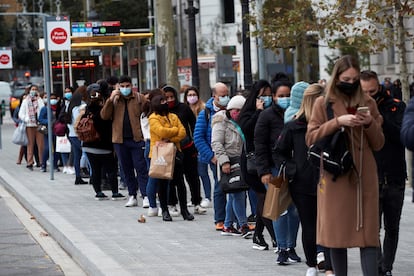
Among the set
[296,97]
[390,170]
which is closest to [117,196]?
[296,97]

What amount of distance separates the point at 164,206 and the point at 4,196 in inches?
245

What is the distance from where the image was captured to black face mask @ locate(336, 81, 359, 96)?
25.3 ft

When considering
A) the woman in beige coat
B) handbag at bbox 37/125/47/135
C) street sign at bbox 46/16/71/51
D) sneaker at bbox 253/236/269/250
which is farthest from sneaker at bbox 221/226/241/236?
handbag at bbox 37/125/47/135

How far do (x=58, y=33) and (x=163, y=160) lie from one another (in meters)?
8.12

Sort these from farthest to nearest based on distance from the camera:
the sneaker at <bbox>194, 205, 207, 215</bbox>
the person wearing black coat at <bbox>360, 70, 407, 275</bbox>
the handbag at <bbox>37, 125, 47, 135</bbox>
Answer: the handbag at <bbox>37, 125, 47, 135</bbox>, the sneaker at <bbox>194, 205, 207, 215</bbox>, the person wearing black coat at <bbox>360, 70, 407, 275</bbox>

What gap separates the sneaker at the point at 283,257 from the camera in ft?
33.9

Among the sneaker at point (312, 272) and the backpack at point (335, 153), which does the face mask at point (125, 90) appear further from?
the backpack at point (335, 153)

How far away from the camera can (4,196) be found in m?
19.9

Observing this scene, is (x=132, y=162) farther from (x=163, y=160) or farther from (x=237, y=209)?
(x=237, y=209)

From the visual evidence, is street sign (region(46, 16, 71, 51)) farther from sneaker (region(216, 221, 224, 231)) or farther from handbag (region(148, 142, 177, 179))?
sneaker (region(216, 221, 224, 231))

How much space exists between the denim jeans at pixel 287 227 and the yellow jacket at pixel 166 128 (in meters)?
3.83

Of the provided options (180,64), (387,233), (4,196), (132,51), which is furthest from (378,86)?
(180,64)

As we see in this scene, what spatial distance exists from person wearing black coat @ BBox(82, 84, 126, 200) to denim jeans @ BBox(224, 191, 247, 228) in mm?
4748

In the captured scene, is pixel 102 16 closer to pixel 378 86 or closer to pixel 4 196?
pixel 4 196
